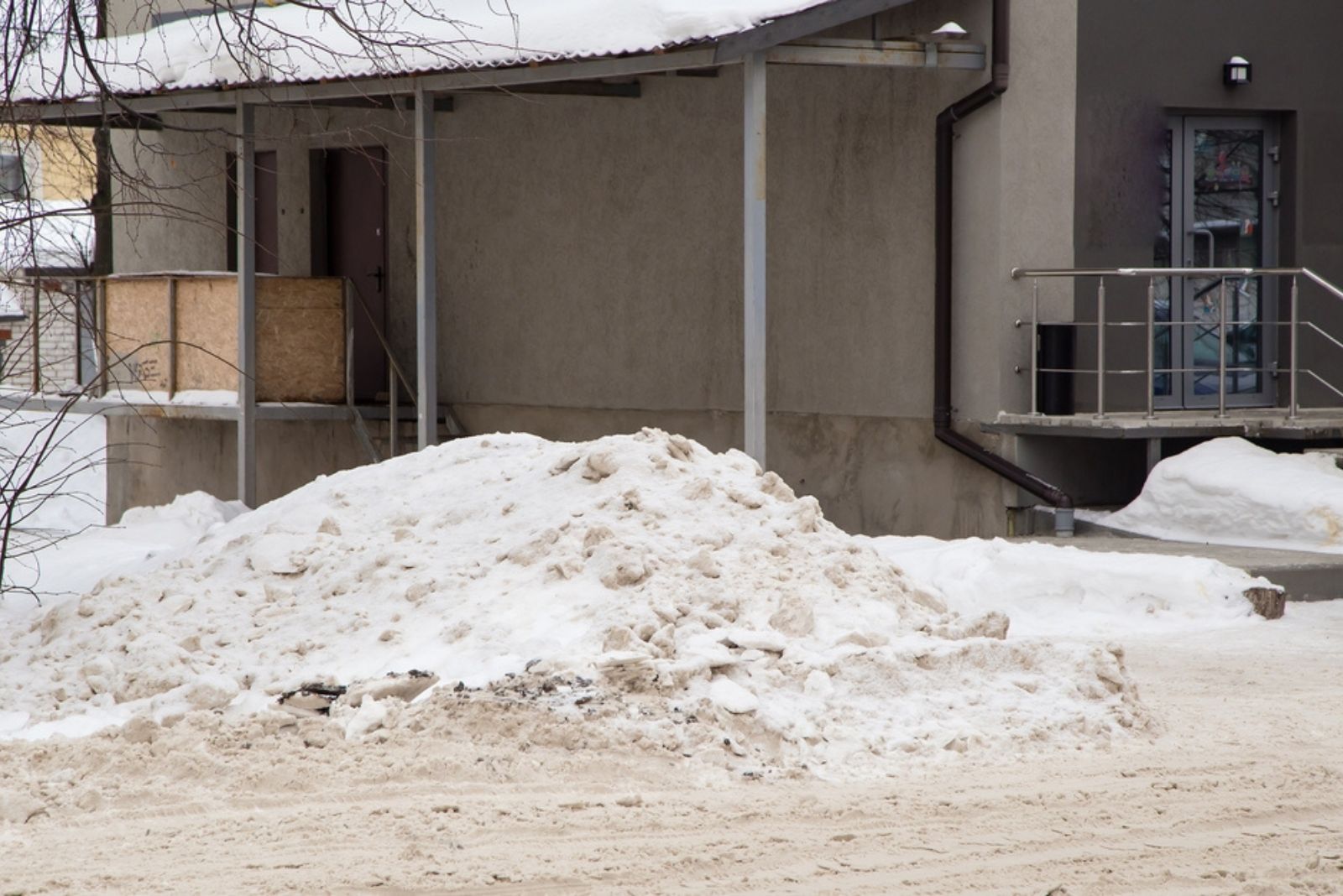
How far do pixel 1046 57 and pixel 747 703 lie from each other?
715 centimetres

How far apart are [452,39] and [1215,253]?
18.8ft

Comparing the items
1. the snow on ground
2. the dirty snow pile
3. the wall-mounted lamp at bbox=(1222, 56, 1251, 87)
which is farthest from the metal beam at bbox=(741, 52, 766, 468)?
the snow on ground

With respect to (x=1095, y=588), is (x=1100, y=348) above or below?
above

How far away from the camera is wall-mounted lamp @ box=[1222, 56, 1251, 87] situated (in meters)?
12.4

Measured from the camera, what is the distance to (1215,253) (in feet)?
41.8

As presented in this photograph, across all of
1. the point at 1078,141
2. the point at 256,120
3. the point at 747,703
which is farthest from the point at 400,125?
the point at 747,703

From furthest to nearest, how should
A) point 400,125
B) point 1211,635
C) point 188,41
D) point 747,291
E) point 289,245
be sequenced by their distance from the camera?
point 289,245
point 400,125
point 188,41
point 747,291
point 1211,635

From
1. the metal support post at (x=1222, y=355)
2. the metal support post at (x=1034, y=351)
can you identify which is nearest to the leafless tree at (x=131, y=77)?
the metal support post at (x=1034, y=351)

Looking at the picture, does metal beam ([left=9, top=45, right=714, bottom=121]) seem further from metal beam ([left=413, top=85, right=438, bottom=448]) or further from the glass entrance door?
the glass entrance door

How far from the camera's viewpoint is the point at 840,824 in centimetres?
522

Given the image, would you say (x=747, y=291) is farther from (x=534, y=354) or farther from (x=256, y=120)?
(x=256, y=120)

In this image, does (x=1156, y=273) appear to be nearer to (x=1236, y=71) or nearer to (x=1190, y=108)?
(x=1190, y=108)

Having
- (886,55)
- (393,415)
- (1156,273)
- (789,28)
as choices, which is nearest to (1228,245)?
(1156,273)

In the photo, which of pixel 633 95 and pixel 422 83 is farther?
pixel 633 95
